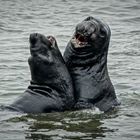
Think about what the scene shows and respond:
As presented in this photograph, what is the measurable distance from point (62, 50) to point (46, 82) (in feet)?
22.4

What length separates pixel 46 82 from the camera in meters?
9.48

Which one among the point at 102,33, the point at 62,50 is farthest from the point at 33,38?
the point at 62,50

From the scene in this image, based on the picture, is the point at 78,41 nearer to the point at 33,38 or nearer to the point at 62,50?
the point at 33,38

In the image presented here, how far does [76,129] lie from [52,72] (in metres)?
0.94

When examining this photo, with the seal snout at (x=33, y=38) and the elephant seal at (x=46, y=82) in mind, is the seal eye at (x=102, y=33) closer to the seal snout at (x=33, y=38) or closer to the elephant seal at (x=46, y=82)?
the elephant seal at (x=46, y=82)

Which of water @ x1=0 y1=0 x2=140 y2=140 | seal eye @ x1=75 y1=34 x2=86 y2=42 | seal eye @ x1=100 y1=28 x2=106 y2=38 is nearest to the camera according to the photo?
water @ x1=0 y1=0 x2=140 y2=140

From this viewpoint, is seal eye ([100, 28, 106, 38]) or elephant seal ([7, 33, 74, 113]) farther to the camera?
seal eye ([100, 28, 106, 38])

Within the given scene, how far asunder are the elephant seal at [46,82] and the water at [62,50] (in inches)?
5.3

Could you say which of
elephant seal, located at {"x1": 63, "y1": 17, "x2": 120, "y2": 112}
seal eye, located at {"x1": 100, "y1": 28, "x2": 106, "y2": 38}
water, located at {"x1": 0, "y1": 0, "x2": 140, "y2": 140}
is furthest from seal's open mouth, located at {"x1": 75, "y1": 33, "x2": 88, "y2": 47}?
water, located at {"x1": 0, "y1": 0, "x2": 140, "y2": 140}

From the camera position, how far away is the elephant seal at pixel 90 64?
9.60 metres

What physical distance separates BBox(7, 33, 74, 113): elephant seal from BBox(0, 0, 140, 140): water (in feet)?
0.44

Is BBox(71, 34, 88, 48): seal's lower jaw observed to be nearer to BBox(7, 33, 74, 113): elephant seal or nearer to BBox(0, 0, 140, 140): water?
BBox(7, 33, 74, 113): elephant seal

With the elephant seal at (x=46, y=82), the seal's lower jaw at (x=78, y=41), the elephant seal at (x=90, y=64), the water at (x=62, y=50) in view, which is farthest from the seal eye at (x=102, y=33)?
the water at (x=62, y=50)

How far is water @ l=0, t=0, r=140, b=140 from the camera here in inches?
354
